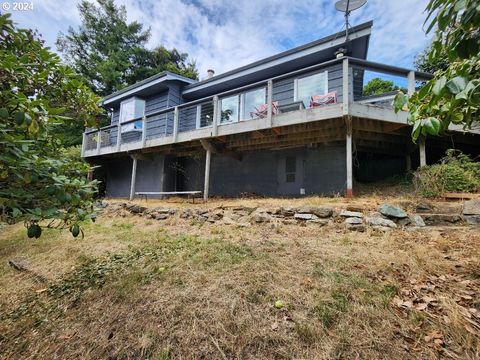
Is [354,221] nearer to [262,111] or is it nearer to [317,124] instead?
[317,124]

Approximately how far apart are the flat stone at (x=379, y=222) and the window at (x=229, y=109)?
6.28 meters

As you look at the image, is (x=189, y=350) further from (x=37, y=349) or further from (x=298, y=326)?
(x=37, y=349)

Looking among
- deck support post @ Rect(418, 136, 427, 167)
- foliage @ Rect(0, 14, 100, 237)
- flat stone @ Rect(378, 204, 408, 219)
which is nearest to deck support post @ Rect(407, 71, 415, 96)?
deck support post @ Rect(418, 136, 427, 167)

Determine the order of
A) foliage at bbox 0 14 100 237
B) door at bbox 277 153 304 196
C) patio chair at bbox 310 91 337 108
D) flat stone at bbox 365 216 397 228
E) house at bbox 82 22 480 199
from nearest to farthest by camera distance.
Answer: foliage at bbox 0 14 100 237, flat stone at bbox 365 216 397 228, house at bbox 82 22 480 199, patio chair at bbox 310 91 337 108, door at bbox 277 153 304 196

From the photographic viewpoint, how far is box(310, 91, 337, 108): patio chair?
7742 mm

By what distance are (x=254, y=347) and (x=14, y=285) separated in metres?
4.02

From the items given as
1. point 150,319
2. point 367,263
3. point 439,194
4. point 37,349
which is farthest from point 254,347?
point 439,194

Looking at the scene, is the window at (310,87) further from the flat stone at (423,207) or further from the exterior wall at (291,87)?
the flat stone at (423,207)

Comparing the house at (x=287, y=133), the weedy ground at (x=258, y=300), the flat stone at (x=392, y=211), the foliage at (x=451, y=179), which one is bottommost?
the weedy ground at (x=258, y=300)

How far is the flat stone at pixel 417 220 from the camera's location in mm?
4434

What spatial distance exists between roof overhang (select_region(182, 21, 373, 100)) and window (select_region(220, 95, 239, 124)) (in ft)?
4.74

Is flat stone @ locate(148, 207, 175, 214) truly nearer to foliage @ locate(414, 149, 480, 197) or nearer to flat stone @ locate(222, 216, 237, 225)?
flat stone @ locate(222, 216, 237, 225)

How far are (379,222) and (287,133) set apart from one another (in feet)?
12.4

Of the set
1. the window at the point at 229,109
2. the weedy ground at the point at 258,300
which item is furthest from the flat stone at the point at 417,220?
the window at the point at 229,109
